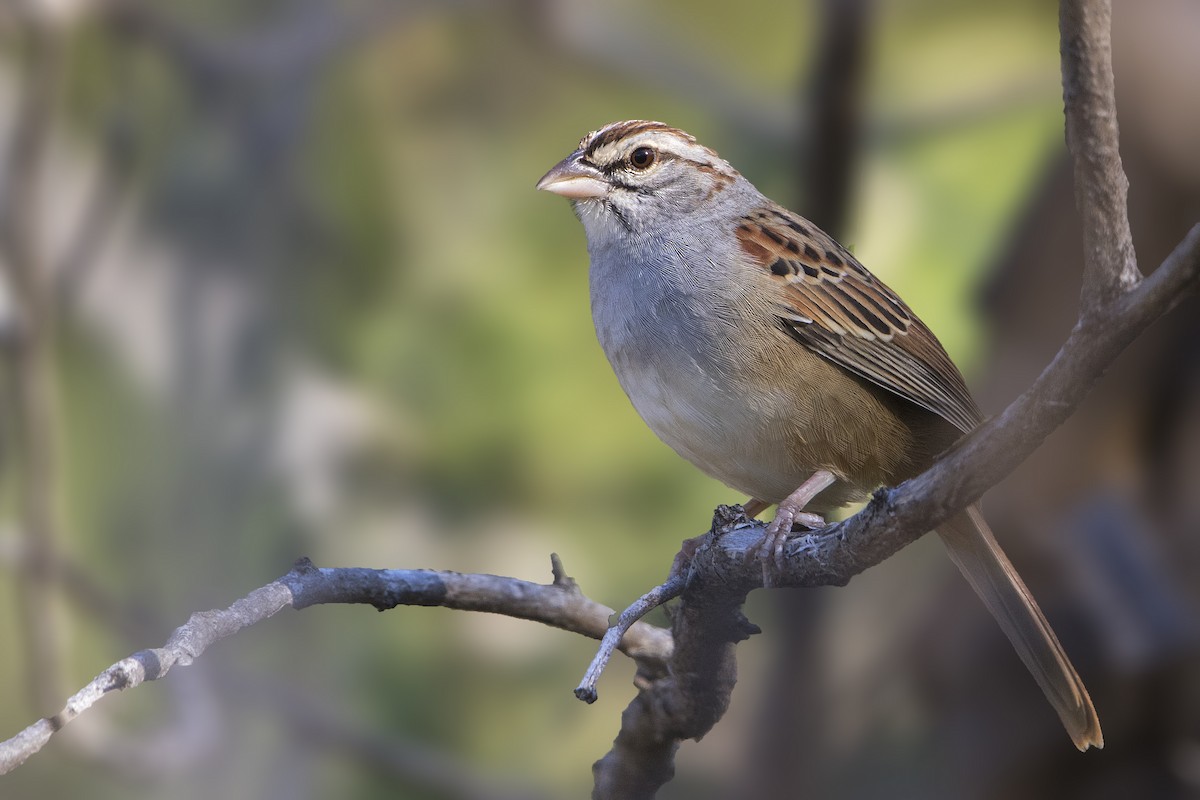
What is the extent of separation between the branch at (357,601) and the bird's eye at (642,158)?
1.31 metres

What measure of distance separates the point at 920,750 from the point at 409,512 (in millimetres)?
2828

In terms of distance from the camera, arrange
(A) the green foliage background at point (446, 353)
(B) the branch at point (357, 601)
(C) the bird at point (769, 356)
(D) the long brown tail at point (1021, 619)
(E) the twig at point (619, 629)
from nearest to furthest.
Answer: (B) the branch at point (357, 601) → (E) the twig at point (619, 629) → (C) the bird at point (769, 356) → (D) the long brown tail at point (1021, 619) → (A) the green foliage background at point (446, 353)

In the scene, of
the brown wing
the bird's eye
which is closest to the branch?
the brown wing

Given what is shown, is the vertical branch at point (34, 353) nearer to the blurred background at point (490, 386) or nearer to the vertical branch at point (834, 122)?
the blurred background at point (490, 386)

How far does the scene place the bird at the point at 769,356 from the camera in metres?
3.07

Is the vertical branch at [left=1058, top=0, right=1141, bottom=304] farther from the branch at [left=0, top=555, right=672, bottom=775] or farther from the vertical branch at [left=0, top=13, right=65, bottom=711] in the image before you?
the vertical branch at [left=0, top=13, right=65, bottom=711]

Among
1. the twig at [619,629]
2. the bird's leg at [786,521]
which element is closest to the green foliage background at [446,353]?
the bird's leg at [786,521]

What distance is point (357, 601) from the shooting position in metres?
2.51

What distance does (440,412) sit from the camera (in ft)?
21.0

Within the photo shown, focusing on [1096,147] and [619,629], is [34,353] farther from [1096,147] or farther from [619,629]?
[1096,147]

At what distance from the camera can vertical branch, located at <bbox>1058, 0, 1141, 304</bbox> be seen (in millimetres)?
1719

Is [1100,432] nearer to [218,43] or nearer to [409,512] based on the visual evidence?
[409,512]

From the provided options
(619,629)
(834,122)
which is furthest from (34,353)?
(619,629)

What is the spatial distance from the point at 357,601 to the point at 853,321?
1.54 meters
